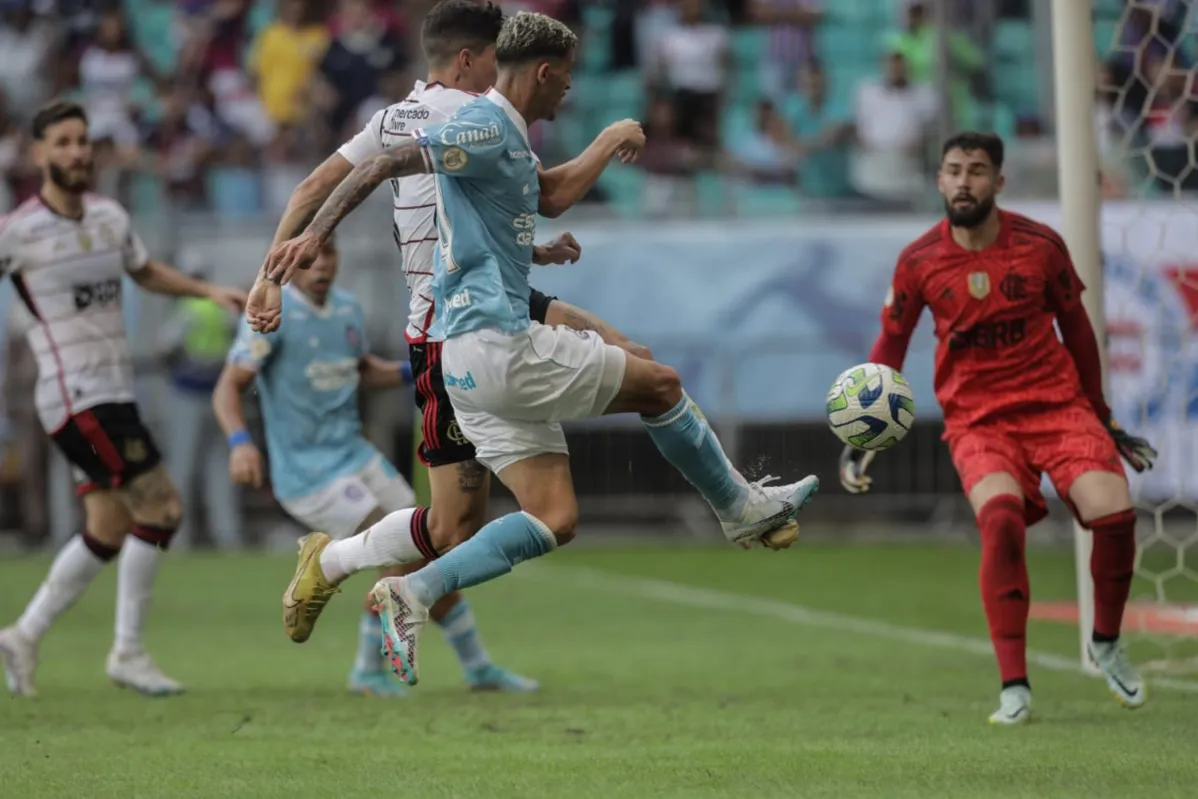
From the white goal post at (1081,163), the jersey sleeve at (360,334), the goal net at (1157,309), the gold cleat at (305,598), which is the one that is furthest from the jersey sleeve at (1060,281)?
the goal net at (1157,309)

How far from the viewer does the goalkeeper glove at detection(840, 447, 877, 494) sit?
8.30 m

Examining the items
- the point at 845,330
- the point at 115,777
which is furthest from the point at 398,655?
the point at 845,330

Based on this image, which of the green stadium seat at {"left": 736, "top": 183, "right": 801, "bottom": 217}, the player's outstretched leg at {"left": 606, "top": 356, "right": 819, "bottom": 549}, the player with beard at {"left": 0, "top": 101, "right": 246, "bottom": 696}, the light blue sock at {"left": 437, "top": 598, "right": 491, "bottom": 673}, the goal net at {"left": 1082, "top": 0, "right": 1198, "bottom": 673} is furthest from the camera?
the green stadium seat at {"left": 736, "top": 183, "right": 801, "bottom": 217}

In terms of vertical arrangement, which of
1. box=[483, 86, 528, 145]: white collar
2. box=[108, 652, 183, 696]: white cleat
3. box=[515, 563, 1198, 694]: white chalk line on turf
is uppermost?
box=[483, 86, 528, 145]: white collar

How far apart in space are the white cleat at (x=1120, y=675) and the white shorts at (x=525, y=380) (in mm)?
2676

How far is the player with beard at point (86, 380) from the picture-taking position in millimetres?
9523

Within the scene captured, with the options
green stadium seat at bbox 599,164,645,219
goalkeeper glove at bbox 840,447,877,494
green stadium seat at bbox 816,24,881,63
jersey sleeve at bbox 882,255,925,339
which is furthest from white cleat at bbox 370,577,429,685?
green stadium seat at bbox 816,24,881,63

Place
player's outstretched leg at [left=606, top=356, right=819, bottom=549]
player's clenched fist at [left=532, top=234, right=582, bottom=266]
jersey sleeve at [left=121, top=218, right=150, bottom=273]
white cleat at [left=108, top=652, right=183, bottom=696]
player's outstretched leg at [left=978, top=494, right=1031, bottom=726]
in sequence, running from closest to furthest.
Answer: player's outstretched leg at [left=606, top=356, right=819, bottom=549]
player's clenched fist at [left=532, top=234, right=582, bottom=266]
player's outstretched leg at [left=978, top=494, right=1031, bottom=726]
white cleat at [left=108, top=652, right=183, bottom=696]
jersey sleeve at [left=121, top=218, right=150, bottom=273]

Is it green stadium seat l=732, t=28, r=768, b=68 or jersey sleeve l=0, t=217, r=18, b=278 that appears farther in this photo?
green stadium seat l=732, t=28, r=768, b=68

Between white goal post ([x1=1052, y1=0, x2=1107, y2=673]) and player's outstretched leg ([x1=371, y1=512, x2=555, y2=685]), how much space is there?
145 inches

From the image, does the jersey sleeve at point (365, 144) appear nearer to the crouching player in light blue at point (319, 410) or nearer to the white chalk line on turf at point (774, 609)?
the crouching player in light blue at point (319, 410)

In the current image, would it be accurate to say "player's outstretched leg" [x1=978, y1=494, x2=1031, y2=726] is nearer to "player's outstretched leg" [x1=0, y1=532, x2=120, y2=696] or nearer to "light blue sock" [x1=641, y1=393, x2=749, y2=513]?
"light blue sock" [x1=641, y1=393, x2=749, y2=513]

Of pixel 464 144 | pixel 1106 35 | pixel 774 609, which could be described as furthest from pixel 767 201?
pixel 464 144

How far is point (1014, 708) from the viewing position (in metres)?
7.61
